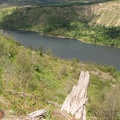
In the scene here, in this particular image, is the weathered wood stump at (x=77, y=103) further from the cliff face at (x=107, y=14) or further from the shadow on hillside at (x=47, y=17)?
the cliff face at (x=107, y=14)

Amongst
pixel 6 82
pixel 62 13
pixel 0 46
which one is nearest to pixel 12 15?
pixel 62 13

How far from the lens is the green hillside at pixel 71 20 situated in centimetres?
14723

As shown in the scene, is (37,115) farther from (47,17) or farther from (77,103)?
(47,17)

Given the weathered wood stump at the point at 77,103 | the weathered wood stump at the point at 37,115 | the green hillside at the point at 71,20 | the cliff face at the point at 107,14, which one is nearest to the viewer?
the weathered wood stump at the point at 37,115

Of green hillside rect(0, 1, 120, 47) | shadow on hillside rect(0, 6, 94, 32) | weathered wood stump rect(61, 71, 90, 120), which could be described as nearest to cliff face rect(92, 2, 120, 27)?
green hillside rect(0, 1, 120, 47)

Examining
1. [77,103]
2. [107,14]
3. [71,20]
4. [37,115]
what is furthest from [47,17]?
[37,115]

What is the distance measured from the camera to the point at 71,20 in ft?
572

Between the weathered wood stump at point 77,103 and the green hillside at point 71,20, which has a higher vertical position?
the weathered wood stump at point 77,103

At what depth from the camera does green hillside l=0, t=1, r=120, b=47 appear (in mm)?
147225

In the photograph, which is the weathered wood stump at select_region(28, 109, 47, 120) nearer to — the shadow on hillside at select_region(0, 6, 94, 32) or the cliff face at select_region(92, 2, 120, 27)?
the shadow on hillside at select_region(0, 6, 94, 32)

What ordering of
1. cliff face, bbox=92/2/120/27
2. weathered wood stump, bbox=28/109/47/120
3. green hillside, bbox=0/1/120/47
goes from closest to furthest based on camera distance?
weathered wood stump, bbox=28/109/47/120
green hillside, bbox=0/1/120/47
cliff face, bbox=92/2/120/27

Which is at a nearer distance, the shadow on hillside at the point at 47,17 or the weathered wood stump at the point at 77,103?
the weathered wood stump at the point at 77,103

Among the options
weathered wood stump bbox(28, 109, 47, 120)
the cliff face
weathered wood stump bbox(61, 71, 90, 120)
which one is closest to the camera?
weathered wood stump bbox(28, 109, 47, 120)

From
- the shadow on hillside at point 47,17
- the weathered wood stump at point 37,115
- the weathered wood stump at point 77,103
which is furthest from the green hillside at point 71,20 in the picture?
the weathered wood stump at point 37,115
